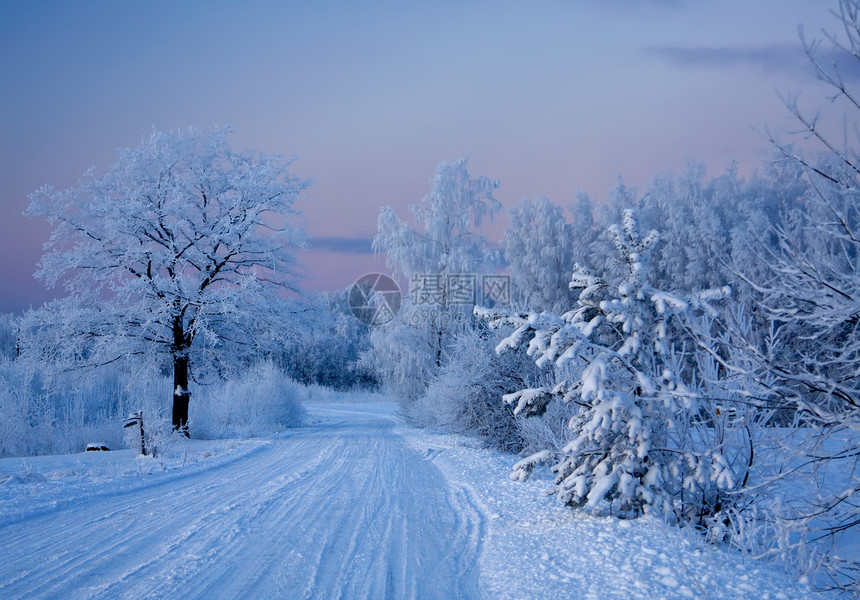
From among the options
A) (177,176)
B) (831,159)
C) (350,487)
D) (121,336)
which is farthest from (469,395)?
(831,159)

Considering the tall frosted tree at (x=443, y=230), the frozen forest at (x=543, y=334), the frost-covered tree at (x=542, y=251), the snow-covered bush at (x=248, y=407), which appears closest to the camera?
the frozen forest at (x=543, y=334)

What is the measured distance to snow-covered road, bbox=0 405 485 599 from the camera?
4574 mm

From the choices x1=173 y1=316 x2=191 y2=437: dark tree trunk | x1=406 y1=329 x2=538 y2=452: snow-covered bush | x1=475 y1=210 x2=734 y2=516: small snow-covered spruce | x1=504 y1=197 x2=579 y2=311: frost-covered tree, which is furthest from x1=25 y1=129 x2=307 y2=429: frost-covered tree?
x1=504 y1=197 x2=579 y2=311: frost-covered tree

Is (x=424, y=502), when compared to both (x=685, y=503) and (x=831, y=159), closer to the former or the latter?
(x=685, y=503)

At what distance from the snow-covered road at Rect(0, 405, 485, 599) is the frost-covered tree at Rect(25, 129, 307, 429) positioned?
7.88 m

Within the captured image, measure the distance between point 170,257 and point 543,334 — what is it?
1314 cm

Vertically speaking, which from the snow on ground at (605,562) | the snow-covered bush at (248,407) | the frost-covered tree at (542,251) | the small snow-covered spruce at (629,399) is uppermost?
the frost-covered tree at (542,251)

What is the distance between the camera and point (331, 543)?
586cm

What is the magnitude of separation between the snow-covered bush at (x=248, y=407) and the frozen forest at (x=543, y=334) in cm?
11

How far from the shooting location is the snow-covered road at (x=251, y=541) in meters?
4.57

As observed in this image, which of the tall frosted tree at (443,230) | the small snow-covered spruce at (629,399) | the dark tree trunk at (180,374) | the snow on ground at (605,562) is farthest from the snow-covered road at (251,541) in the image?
the tall frosted tree at (443,230)

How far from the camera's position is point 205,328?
16.0 meters

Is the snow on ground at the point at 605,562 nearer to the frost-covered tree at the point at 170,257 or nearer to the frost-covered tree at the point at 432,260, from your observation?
the frost-covered tree at the point at 170,257

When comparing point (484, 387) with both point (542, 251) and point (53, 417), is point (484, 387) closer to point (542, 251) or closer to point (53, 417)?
point (53, 417)
